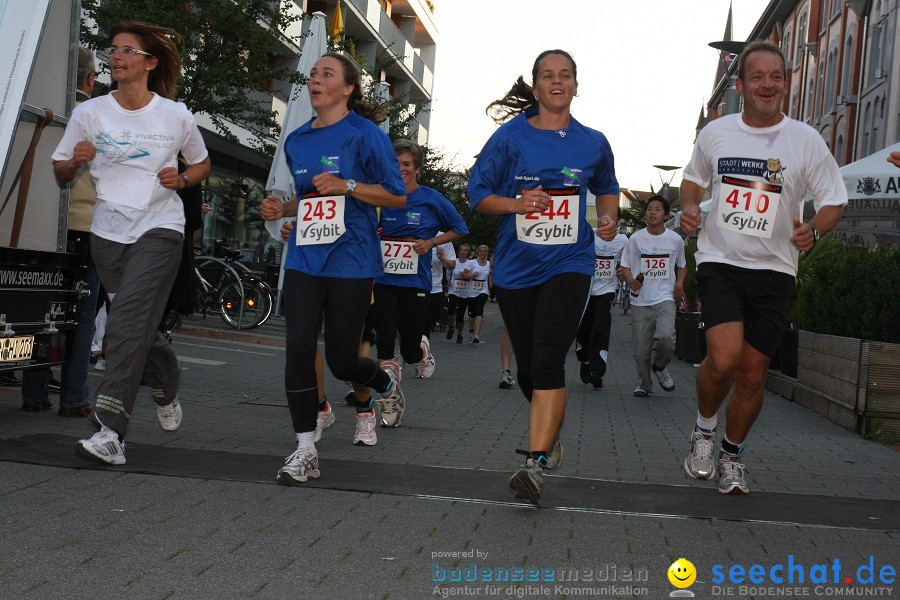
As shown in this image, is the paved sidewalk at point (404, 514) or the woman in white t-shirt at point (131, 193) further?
the woman in white t-shirt at point (131, 193)

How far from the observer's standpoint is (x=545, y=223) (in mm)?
5547

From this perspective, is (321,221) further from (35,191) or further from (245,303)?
(245,303)

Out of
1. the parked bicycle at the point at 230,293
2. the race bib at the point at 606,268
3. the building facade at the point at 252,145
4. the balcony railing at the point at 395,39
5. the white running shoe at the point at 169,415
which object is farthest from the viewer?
the balcony railing at the point at 395,39

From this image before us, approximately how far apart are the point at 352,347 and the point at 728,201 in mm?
2091

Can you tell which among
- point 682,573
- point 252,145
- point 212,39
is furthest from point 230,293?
point 682,573

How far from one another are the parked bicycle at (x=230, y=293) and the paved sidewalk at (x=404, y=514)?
907cm

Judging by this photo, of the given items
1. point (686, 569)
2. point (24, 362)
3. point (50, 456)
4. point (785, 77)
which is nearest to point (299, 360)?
point (50, 456)

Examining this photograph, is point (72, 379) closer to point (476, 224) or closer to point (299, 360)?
point (299, 360)

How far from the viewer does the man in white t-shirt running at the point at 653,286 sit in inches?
474

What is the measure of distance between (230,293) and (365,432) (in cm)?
1107

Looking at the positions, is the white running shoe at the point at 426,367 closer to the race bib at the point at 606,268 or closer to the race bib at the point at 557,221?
the race bib at the point at 606,268

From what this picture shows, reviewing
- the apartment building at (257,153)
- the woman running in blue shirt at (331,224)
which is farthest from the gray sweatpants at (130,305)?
the apartment building at (257,153)

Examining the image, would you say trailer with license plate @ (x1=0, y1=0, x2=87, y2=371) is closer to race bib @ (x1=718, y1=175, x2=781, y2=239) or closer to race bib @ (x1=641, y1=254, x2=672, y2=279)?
race bib @ (x1=718, y1=175, x2=781, y2=239)

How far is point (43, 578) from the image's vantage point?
12.0 feet
